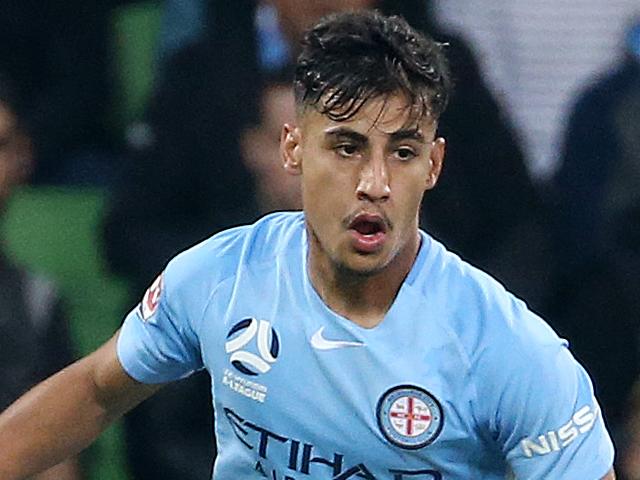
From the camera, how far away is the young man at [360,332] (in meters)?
3.10

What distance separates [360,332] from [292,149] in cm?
36

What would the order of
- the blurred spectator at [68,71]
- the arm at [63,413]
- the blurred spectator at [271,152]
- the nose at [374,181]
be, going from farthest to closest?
the blurred spectator at [68,71] < the blurred spectator at [271,152] < the arm at [63,413] < the nose at [374,181]

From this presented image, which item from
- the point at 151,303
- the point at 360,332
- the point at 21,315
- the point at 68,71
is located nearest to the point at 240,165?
the point at 68,71

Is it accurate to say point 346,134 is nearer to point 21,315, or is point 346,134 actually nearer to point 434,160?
point 434,160

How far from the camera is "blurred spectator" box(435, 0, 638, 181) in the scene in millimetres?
4934

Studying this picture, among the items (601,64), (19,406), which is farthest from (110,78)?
(19,406)

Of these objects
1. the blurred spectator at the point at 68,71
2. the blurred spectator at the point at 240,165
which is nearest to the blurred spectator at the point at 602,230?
the blurred spectator at the point at 240,165

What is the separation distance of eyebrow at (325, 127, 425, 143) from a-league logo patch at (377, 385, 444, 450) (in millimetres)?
439

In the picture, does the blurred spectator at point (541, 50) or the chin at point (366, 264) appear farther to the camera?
the blurred spectator at point (541, 50)

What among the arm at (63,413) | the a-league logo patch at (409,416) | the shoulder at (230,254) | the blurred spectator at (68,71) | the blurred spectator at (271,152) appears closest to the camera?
the a-league logo patch at (409,416)

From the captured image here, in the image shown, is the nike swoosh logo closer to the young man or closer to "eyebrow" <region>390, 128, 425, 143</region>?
the young man

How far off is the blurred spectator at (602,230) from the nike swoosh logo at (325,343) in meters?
1.85

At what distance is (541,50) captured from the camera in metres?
5.00

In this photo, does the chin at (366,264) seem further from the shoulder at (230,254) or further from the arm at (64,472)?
the arm at (64,472)
